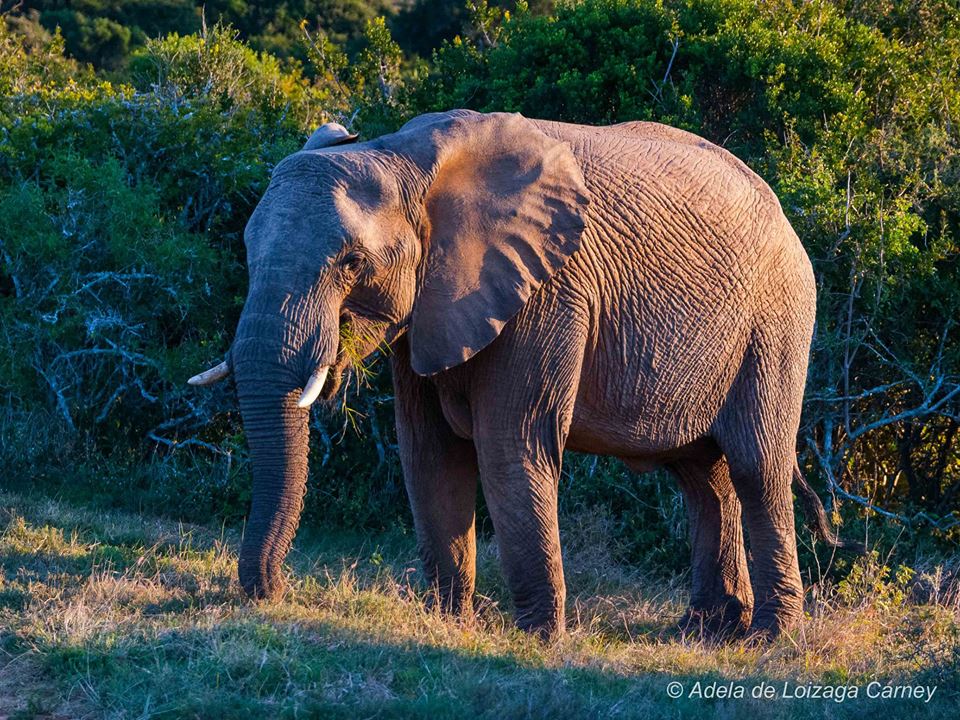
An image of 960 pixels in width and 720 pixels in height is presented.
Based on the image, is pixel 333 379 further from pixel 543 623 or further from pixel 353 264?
pixel 543 623

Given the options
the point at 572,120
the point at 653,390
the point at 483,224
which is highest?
the point at 483,224

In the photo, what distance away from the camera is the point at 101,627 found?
5551mm

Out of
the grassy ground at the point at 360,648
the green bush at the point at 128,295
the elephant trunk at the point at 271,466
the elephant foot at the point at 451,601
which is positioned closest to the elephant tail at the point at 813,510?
the grassy ground at the point at 360,648

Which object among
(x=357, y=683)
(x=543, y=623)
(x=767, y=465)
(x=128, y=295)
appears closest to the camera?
(x=357, y=683)

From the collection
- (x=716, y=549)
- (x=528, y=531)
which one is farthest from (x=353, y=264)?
(x=716, y=549)

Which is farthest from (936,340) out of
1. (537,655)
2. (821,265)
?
(537,655)

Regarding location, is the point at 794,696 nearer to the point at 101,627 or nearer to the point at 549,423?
the point at 549,423

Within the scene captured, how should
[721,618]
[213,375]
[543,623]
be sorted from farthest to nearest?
[721,618]
[543,623]
[213,375]

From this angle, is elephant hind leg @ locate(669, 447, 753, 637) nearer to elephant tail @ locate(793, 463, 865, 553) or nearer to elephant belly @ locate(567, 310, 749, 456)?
elephant tail @ locate(793, 463, 865, 553)

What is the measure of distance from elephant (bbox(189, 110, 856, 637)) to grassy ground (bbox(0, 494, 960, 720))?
357 mm

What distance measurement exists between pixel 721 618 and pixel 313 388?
303 cm

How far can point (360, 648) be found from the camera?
5570 mm

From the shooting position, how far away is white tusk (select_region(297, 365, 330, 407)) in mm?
5566

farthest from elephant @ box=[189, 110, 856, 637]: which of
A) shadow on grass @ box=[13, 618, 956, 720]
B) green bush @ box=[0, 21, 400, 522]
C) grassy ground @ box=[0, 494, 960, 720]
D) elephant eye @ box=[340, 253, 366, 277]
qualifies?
green bush @ box=[0, 21, 400, 522]
